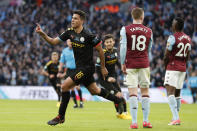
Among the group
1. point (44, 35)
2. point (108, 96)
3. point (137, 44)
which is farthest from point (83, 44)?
point (108, 96)

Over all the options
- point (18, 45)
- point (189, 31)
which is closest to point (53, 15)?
point (18, 45)

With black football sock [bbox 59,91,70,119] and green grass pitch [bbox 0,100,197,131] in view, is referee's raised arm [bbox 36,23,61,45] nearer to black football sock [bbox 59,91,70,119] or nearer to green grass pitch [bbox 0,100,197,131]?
black football sock [bbox 59,91,70,119]

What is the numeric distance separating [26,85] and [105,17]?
862cm

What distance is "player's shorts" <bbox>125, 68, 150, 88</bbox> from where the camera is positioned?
9.73 metres

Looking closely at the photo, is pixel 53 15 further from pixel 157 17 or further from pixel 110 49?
pixel 110 49

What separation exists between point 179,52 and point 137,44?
1.70 m

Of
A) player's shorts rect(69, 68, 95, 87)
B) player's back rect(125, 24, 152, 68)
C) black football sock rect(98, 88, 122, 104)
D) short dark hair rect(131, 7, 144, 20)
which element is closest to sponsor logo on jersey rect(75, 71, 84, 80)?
player's shorts rect(69, 68, 95, 87)

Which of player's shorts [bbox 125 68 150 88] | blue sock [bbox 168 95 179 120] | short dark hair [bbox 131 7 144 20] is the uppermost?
short dark hair [bbox 131 7 144 20]

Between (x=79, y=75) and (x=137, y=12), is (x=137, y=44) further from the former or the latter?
(x=79, y=75)

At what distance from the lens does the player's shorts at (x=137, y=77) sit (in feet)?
31.9

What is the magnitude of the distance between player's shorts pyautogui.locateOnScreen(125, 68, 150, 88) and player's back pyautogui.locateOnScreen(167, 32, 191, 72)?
142cm

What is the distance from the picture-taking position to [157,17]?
32594 millimetres

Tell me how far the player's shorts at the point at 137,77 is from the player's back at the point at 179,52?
1417mm

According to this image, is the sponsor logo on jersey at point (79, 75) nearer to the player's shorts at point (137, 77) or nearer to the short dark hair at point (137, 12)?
the player's shorts at point (137, 77)
